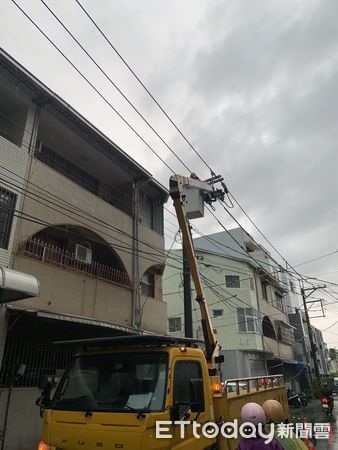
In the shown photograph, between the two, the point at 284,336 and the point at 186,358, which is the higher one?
the point at 284,336

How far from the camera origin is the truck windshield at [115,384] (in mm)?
4633

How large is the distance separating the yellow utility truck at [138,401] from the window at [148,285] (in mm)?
9524

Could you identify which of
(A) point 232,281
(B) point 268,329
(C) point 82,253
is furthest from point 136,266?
(B) point 268,329

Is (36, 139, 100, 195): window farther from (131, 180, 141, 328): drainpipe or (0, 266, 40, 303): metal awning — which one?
(0, 266, 40, 303): metal awning

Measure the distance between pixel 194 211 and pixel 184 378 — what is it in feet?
17.1

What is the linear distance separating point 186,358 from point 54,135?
32.9 ft

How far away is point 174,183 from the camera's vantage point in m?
9.27

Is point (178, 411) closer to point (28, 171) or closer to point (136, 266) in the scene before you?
point (28, 171)

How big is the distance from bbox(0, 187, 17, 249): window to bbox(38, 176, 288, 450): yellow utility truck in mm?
4947

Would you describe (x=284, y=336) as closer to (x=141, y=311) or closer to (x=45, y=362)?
(x=141, y=311)

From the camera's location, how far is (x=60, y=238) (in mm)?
12578

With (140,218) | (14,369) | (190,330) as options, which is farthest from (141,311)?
(14,369)

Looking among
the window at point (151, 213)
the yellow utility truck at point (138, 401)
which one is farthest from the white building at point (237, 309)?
the yellow utility truck at point (138, 401)


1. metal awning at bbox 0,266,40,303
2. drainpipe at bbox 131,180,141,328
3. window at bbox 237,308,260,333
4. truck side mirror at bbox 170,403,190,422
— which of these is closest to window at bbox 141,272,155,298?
drainpipe at bbox 131,180,141,328
